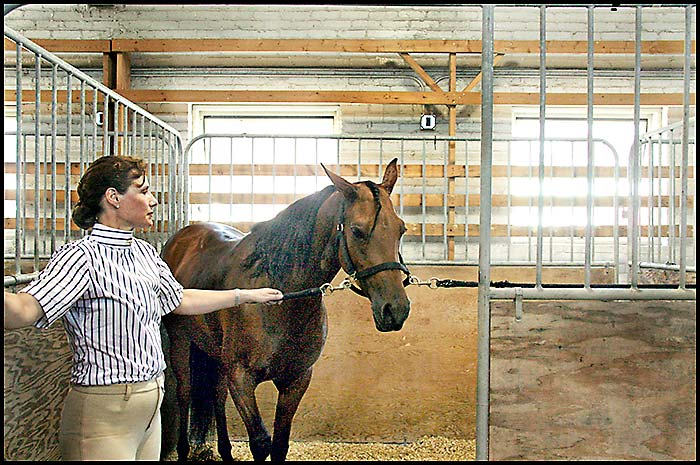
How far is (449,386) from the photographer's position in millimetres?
3197

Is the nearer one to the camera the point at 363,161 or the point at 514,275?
the point at 514,275

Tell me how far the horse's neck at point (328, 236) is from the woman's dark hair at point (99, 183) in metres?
0.65

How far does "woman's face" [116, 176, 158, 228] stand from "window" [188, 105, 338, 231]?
260 centimetres

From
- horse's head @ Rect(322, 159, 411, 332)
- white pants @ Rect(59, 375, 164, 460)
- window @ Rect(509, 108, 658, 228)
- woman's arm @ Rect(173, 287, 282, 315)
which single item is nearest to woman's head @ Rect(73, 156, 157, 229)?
woman's arm @ Rect(173, 287, 282, 315)

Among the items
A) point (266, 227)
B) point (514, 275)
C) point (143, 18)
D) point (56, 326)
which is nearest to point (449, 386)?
point (514, 275)

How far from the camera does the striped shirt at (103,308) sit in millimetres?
1281

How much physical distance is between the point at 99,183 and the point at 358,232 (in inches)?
28.6

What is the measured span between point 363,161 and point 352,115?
371 mm

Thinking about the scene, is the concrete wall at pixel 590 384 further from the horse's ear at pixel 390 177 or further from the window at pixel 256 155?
the window at pixel 256 155

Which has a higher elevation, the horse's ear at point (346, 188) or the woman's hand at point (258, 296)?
the horse's ear at point (346, 188)

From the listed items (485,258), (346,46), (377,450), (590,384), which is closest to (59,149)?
(346,46)

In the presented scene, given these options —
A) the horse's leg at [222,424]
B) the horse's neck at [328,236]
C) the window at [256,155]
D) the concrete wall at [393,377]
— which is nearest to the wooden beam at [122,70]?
the window at [256,155]

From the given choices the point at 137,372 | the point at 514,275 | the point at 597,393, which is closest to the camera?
the point at 137,372

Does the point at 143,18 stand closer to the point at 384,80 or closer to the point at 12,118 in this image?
the point at 12,118
